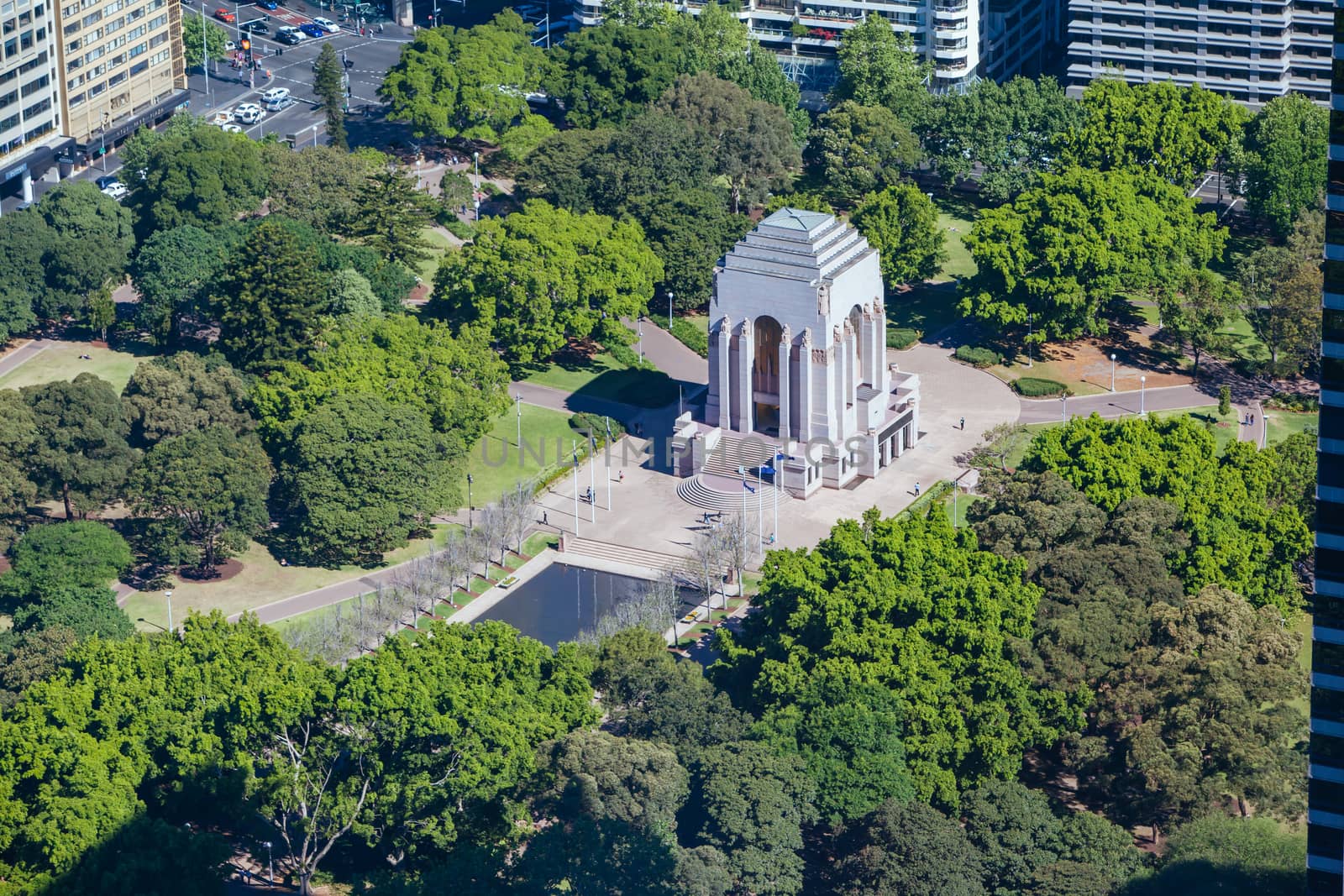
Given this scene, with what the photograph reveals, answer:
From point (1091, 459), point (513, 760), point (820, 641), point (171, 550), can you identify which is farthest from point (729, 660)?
point (171, 550)

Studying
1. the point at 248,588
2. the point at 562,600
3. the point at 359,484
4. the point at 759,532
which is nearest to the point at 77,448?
the point at 248,588

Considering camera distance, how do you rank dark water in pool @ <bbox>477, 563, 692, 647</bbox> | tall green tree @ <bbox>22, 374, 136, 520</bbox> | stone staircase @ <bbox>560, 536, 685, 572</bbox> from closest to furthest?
dark water in pool @ <bbox>477, 563, 692, 647</bbox> < tall green tree @ <bbox>22, 374, 136, 520</bbox> < stone staircase @ <bbox>560, 536, 685, 572</bbox>

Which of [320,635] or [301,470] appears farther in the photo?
[301,470]

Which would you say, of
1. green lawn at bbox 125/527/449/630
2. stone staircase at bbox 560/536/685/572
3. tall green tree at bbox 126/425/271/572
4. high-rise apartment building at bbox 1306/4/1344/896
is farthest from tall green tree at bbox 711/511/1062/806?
high-rise apartment building at bbox 1306/4/1344/896

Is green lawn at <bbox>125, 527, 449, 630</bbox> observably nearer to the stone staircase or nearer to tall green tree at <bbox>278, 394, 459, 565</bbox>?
tall green tree at <bbox>278, 394, 459, 565</bbox>

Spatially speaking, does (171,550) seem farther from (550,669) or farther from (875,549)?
(875,549)

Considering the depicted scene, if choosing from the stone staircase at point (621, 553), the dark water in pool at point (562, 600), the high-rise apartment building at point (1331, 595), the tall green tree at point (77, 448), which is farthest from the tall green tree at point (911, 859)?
the tall green tree at point (77, 448)
